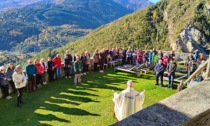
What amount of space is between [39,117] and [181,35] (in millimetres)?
75547

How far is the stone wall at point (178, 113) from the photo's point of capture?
8.45ft

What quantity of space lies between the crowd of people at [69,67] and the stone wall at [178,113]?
31.4ft

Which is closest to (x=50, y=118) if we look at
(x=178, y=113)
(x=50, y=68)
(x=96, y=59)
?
(x=50, y=68)

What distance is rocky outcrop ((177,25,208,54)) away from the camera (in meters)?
76.3

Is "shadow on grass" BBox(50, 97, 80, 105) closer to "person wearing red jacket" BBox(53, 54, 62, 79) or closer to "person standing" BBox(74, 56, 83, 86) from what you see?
"person standing" BBox(74, 56, 83, 86)

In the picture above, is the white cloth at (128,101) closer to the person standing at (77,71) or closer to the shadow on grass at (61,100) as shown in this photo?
the shadow on grass at (61,100)

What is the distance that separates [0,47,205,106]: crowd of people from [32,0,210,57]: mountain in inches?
2249

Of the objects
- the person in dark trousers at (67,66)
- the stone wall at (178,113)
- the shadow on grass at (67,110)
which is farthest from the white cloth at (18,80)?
the stone wall at (178,113)

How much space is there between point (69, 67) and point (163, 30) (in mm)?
81155

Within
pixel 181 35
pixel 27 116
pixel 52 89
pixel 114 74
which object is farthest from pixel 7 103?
pixel 181 35

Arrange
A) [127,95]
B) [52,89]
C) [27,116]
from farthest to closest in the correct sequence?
[52,89], [27,116], [127,95]

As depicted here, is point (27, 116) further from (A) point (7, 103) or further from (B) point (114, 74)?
(B) point (114, 74)

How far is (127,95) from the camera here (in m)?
8.22

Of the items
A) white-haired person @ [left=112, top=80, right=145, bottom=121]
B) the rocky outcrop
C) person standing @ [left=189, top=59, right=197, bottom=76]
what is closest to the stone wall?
Result: white-haired person @ [left=112, top=80, right=145, bottom=121]
